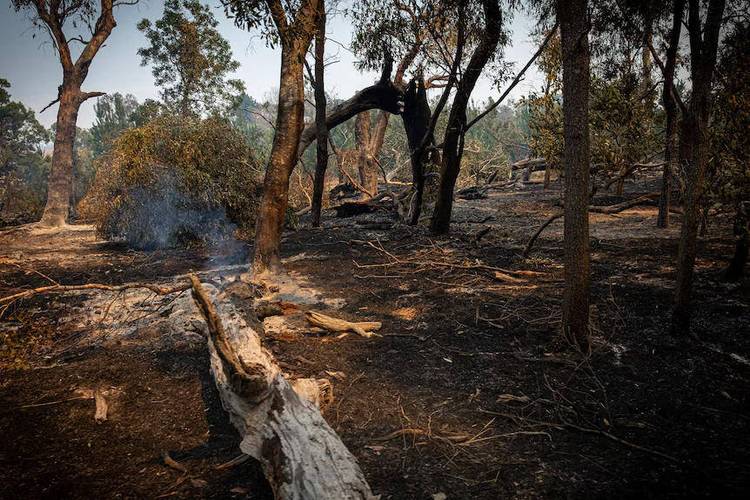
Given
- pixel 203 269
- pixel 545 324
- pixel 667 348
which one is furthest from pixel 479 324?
pixel 203 269

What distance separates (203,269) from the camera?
8.41 meters

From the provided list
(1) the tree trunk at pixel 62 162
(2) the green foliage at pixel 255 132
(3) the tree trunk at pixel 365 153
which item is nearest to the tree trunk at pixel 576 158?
(2) the green foliage at pixel 255 132

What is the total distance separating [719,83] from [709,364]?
4.16 metres

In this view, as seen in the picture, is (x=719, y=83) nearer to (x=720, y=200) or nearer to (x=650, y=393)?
(x=720, y=200)

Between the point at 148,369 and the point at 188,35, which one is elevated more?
the point at 188,35

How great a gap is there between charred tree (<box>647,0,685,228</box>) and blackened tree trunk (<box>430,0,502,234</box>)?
3.25 meters

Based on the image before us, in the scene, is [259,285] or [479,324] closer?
[479,324]

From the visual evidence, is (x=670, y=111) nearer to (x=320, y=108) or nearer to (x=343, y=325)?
(x=320, y=108)

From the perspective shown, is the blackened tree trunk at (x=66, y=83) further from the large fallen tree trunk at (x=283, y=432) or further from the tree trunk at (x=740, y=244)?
the tree trunk at (x=740, y=244)

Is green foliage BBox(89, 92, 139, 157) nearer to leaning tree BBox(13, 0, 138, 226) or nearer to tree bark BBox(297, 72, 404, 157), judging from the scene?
leaning tree BBox(13, 0, 138, 226)

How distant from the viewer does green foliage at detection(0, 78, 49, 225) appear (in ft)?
76.2

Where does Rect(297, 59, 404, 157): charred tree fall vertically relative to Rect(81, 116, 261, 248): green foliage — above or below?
above

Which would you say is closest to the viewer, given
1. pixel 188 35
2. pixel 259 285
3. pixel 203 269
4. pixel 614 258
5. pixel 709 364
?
pixel 709 364

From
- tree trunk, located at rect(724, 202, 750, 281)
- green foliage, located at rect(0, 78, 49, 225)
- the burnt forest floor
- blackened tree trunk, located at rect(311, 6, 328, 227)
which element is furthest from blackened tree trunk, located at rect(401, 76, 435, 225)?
green foliage, located at rect(0, 78, 49, 225)
